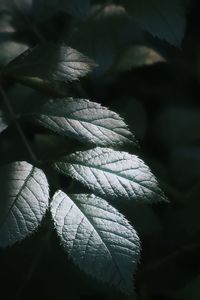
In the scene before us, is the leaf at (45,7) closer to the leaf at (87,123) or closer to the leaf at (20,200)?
the leaf at (87,123)

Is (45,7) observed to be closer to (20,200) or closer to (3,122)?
(3,122)

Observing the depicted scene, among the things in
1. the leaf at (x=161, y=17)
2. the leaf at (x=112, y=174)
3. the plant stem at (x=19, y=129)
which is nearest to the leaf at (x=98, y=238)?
the leaf at (x=112, y=174)

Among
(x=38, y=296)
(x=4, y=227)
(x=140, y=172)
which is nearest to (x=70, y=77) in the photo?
(x=140, y=172)

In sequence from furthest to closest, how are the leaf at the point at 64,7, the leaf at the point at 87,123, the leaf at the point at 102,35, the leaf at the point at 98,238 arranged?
A: the leaf at the point at 102,35, the leaf at the point at 64,7, the leaf at the point at 87,123, the leaf at the point at 98,238

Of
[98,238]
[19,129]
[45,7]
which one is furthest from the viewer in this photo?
[45,7]

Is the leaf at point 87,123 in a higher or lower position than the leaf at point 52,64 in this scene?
lower

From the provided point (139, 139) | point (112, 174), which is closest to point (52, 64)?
point (112, 174)
